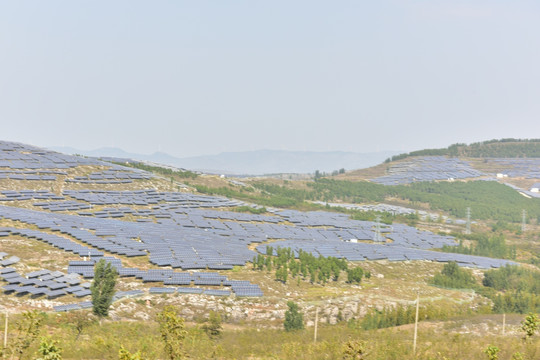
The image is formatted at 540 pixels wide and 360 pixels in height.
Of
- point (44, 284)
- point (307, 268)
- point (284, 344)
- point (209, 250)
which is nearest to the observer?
point (284, 344)

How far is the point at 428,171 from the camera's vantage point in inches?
6959

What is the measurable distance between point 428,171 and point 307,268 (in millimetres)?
134188

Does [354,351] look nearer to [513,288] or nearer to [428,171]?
[513,288]

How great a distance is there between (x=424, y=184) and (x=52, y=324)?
142422 millimetres

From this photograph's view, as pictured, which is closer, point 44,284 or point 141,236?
point 44,284

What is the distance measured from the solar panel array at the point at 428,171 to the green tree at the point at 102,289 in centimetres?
13763

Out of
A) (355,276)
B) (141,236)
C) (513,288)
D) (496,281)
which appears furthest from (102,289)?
(513,288)

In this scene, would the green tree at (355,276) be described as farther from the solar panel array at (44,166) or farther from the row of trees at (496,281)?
the solar panel array at (44,166)

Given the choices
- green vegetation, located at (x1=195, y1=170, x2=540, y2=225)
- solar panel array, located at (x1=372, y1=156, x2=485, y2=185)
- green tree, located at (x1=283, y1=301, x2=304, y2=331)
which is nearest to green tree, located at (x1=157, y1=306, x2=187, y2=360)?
green tree, located at (x1=283, y1=301, x2=304, y2=331)

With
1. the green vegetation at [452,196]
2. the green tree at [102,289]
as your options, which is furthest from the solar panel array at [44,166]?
the green vegetation at [452,196]

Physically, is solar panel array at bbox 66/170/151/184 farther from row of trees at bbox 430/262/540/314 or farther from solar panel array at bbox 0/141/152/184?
row of trees at bbox 430/262/540/314

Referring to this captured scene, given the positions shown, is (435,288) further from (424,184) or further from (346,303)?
(424,184)

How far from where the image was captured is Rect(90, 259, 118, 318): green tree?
34469mm

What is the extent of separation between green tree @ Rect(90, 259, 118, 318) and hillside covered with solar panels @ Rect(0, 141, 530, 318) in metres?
3.27
